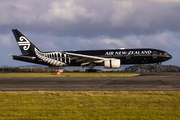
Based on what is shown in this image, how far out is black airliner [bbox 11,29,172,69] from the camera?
42781 millimetres

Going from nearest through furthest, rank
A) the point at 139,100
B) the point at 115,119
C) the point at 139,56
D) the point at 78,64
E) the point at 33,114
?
the point at 115,119 < the point at 33,114 < the point at 139,100 < the point at 139,56 < the point at 78,64

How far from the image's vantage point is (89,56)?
144 feet

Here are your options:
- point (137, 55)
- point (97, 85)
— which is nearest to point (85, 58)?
point (137, 55)

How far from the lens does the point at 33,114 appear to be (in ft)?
26.6

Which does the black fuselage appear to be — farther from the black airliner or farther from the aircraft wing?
the aircraft wing

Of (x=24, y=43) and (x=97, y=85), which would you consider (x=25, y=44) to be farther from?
(x=97, y=85)

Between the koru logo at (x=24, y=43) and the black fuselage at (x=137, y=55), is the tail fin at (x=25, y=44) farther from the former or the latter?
the black fuselage at (x=137, y=55)

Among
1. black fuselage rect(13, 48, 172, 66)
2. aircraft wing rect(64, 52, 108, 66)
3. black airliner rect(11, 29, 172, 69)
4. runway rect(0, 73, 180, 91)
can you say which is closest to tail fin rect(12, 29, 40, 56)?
black airliner rect(11, 29, 172, 69)

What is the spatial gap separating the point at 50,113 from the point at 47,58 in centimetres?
3974

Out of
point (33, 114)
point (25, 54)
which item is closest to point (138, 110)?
point (33, 114)

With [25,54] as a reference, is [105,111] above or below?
below

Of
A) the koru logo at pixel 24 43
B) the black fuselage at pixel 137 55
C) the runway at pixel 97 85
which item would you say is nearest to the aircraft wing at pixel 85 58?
the black fuselage at pixel 137 55

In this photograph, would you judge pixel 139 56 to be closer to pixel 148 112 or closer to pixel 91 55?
pixel 91 55

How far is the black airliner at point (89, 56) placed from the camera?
42781mm
